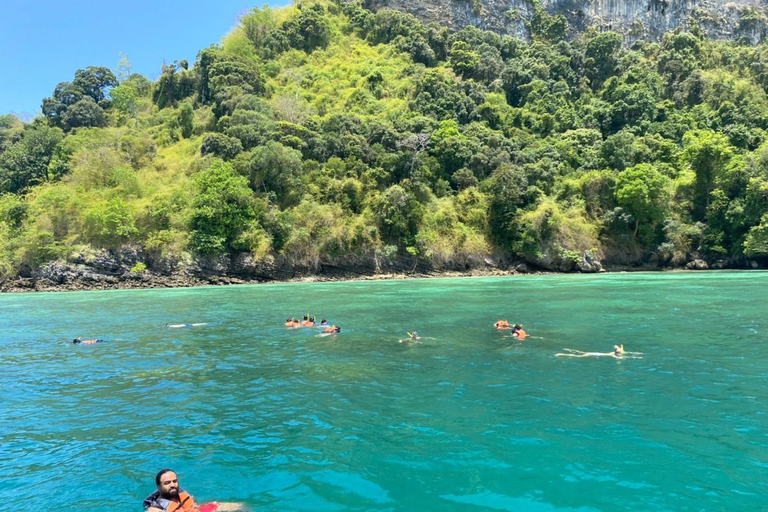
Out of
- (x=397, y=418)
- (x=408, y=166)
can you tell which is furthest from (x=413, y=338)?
(x=408, y=166)

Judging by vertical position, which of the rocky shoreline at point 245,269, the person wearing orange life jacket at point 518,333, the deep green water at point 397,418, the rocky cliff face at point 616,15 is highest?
the rocky cliff face at point 616,15

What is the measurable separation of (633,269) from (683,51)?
50614 millimetres

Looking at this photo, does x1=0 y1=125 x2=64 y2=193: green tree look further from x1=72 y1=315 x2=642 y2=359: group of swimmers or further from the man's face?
the man's face

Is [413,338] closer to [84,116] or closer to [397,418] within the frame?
[397,418]

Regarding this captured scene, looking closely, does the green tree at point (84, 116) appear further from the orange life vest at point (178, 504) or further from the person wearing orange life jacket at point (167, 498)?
the orange life vest at point (178, 504)

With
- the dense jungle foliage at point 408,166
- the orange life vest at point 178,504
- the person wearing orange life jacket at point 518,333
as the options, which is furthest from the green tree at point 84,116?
the orange life vest at point 178,504

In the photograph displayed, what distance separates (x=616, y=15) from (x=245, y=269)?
319 feet

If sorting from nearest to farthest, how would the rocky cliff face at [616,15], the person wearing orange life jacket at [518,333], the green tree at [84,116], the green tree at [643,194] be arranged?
the person wearing orange life jacket at [518,333] → the green tree at [643,194] → the green tree at [84,116] → the rocky cliff face at [616,15]

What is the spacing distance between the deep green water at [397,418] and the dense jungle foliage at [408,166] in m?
31.9

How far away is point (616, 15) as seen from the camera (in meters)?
99.6

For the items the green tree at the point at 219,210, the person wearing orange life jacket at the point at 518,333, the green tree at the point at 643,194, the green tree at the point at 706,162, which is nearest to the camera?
the person wearing orange life jacket at the point at 518,333

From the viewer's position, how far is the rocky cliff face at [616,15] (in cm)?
9519

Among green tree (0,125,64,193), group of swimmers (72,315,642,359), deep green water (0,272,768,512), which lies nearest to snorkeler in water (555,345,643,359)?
group of swimmers (72,315,642,359)

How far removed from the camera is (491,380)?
1252cm
